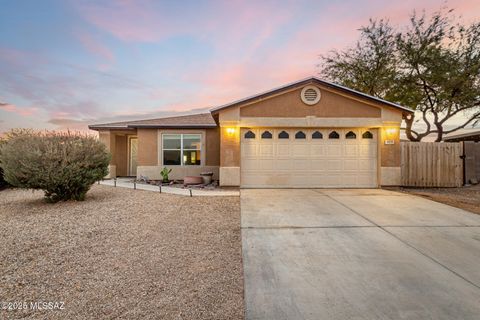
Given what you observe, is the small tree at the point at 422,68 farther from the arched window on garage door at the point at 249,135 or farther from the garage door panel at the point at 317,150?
the arched window on garage door at the point at 249,135

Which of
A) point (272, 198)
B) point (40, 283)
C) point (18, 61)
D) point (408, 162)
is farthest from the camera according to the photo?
point (18, 61)

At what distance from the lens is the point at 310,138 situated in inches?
405

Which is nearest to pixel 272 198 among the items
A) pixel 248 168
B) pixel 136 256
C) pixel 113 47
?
pixel 248 168

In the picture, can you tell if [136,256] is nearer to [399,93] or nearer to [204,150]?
[204,150]

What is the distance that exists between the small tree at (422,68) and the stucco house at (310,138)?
7575 millimetres

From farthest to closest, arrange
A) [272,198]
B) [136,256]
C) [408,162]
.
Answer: [408,162]
[272,198]
[136,256]

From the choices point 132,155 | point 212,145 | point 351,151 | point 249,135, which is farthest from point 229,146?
point 132,155

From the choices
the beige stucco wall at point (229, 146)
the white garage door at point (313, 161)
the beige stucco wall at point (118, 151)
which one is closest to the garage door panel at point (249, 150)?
the white garage door at point (313, 161)

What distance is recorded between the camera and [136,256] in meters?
3.82

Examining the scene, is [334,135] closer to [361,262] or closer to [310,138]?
[310,138]

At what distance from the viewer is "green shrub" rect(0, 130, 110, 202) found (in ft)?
22.0

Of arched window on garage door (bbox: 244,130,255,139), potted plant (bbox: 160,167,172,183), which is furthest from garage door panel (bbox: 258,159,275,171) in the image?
potted plant (bbox: 160,167,172,183)

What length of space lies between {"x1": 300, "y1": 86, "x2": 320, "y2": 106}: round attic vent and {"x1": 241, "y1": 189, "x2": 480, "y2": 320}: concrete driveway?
505cm

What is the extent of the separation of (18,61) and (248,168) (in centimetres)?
1318
